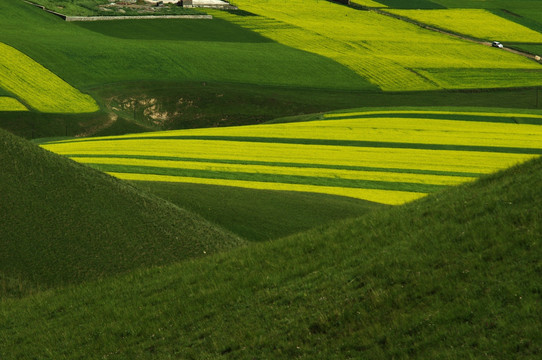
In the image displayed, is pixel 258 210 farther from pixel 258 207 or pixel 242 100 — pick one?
pixel 242 100

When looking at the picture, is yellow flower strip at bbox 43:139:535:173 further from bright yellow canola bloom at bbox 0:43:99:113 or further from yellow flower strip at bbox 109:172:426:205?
bright yellow canola bloom at bbox 0:43:99:113

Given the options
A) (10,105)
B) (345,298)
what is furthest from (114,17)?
(345,298)

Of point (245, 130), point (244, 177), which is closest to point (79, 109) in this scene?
point (245, 130)

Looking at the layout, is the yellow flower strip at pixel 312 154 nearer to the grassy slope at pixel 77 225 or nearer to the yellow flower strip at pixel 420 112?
the yellow flower strip at pixel 420 112

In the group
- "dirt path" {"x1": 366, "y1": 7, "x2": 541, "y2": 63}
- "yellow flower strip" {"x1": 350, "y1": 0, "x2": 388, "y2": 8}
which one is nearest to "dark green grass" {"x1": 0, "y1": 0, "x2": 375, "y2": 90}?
"dirt path" {"x1": 366, "y1": 7, "x2": 541, "y2": 63}

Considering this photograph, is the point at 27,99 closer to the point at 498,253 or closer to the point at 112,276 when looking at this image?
the point at 112,276

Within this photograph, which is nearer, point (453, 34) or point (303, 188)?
point (303, 188)
